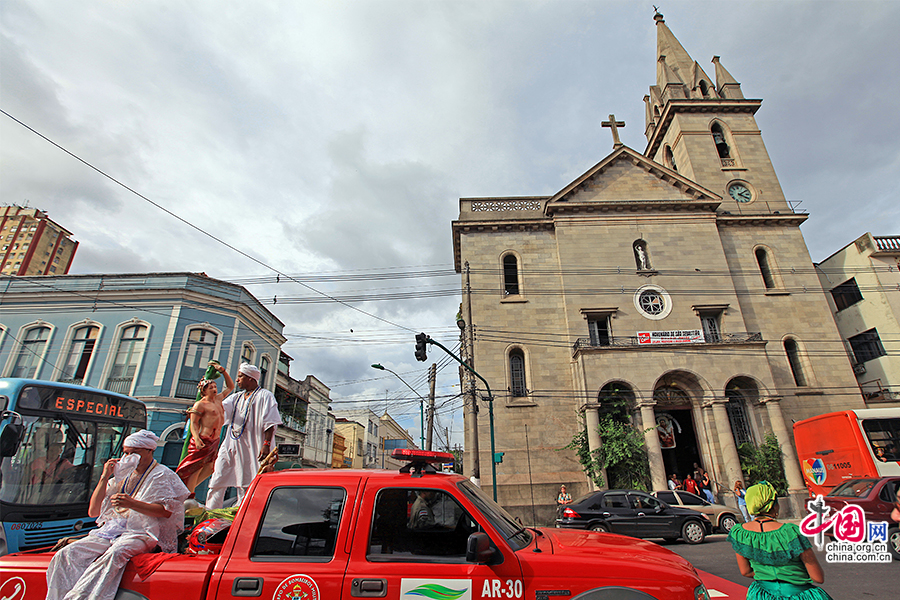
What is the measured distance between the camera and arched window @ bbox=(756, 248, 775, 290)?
25.5 m

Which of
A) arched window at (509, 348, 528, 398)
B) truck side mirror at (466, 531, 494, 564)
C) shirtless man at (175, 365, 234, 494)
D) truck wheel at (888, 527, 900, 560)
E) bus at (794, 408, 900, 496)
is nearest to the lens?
truck side mirror at (466, 531, 494, 564)

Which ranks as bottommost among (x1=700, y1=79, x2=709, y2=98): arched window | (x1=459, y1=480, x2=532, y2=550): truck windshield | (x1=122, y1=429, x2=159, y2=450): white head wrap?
(x1=459, y1=480, x2=532, y2=550): truck windshield

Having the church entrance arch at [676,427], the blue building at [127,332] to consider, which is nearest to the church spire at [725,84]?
the church entrance arch at [676,427]

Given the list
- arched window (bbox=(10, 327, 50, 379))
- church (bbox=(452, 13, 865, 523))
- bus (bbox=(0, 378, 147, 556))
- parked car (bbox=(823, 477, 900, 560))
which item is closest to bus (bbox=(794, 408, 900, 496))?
church (bbox=(452, 13, 865, 523))

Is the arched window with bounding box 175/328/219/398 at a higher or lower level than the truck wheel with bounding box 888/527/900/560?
higher

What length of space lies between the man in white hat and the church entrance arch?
18912 mm

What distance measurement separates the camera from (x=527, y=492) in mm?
19984

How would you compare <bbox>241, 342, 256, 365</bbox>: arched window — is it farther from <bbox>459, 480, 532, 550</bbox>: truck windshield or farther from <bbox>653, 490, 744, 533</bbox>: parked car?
<bbox>459, 480, 532, 550</bbox>: truck windshield

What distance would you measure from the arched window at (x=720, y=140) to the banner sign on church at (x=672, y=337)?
53.2 ft

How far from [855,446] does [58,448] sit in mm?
21733

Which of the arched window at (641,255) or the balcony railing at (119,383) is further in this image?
the arched window at (641,255)

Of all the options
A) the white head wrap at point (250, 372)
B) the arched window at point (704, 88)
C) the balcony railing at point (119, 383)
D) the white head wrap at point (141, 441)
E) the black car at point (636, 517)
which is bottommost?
the black car at point (636, 517)

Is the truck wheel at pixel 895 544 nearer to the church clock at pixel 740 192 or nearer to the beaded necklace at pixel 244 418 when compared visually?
the beaded necklace at pixel 244 418

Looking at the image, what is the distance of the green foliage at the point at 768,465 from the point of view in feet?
62.7
